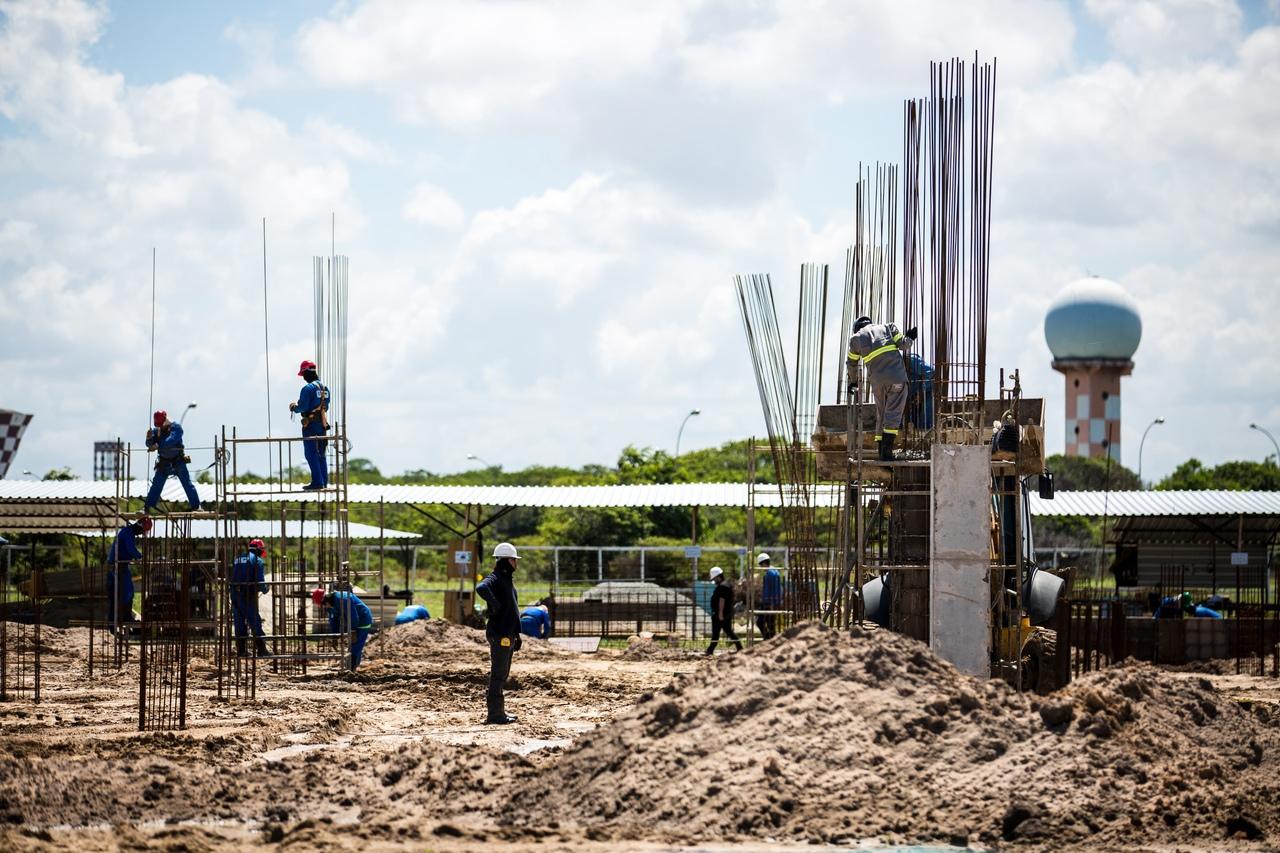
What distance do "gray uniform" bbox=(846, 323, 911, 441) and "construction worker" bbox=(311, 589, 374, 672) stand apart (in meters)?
7.40

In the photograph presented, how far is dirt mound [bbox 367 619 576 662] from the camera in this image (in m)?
22.9

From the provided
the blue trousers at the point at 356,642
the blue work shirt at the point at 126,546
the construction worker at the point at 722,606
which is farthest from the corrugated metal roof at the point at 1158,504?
the blue work shirt at the point at 126,546

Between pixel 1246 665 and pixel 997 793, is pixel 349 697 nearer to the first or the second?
pixel 997 793

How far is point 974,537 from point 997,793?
3.54 m

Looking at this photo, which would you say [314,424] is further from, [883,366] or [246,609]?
[883,366]

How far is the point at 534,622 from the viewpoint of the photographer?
2447 centimetres

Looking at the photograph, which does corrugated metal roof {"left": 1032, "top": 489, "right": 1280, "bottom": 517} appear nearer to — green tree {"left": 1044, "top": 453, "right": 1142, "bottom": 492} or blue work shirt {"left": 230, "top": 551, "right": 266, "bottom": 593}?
blue work shirt {"left": 230, "top": 551, "right": 266, "bottom": 593}

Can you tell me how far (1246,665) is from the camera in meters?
23.2

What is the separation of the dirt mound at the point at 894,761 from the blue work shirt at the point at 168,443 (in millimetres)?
10516

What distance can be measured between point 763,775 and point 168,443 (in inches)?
485

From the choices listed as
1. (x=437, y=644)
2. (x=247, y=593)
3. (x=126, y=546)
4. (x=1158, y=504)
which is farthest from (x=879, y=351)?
(x=1158, y=504)

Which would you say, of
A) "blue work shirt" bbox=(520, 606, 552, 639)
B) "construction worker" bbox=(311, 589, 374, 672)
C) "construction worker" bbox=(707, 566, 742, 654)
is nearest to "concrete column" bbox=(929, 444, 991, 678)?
"construction worker" bbox=(311, 589, 374, 672)

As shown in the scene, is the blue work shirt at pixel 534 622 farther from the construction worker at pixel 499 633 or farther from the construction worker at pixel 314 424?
the construction worker at pixel 499 633

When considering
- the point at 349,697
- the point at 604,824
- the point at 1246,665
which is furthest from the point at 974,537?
the point at 1246,665
